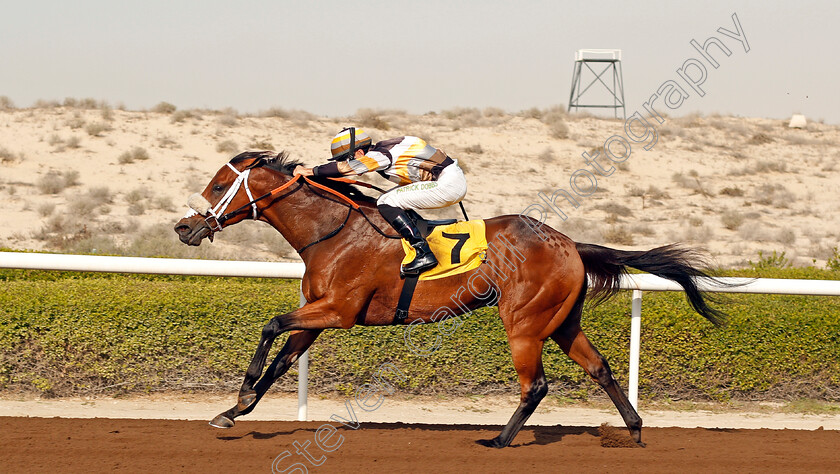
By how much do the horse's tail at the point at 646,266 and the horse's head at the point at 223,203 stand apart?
210 centimetres

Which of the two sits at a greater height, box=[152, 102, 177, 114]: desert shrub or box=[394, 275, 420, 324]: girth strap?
box=[394, 275, 420, 324]: girth strap

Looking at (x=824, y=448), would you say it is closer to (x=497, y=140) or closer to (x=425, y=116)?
(x=497, y=140)

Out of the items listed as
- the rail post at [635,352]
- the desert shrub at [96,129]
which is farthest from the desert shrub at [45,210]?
the rail post at [635,352]

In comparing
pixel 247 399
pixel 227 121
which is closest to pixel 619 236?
pixel 227 121

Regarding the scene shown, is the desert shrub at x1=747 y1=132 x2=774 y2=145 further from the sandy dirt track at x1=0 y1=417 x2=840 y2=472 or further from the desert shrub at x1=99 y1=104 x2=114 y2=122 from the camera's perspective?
the sandy dirt track at x1=0 y1=417 x2=840 y2=472

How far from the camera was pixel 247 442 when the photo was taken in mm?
4891

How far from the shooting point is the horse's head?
510 centimetres

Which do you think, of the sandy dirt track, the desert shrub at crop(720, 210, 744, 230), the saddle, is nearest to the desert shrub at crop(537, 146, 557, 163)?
the desert shrub at crop(720, 210, 744, 230)

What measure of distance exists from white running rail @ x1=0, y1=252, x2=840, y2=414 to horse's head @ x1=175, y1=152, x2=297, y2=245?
0.80m

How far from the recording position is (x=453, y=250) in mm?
5062

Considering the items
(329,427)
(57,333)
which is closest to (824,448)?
(329,427)

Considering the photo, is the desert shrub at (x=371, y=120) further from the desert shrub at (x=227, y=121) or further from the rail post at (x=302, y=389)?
the rail post at (x=302, y=389)

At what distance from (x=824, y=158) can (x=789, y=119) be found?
7822mm

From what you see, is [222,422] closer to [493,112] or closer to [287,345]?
[287,345]
